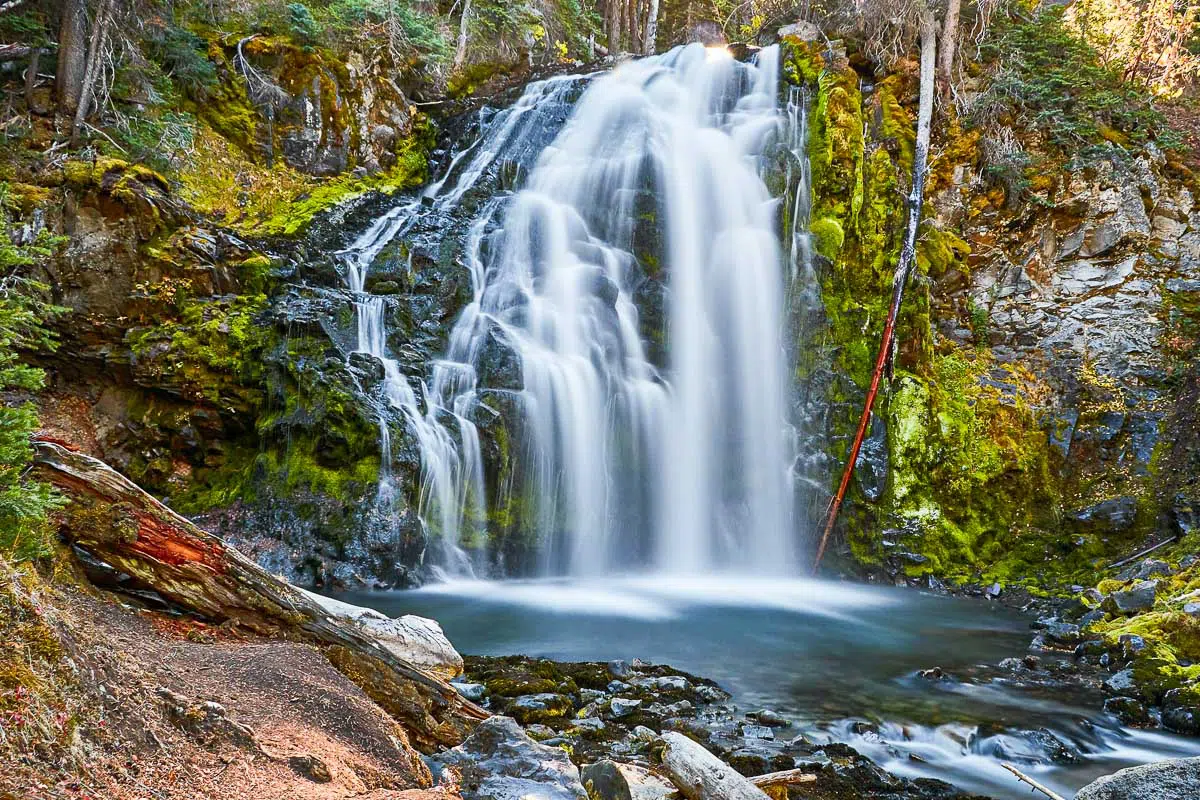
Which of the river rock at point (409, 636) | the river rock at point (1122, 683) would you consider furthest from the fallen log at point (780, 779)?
the river rock at point (1122, 683)

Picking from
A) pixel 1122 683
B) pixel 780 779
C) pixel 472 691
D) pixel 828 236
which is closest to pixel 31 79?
pixel 472 691

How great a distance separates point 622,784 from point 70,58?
13.4 metres

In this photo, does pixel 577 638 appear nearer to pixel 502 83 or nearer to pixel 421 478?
pixel 421 478

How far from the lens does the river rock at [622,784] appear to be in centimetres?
380

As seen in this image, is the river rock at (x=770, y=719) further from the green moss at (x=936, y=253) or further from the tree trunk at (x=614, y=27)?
the tree trunk at (x=614, y=27)

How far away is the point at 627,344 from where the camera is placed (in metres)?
13.3

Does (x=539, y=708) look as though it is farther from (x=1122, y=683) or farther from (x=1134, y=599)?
(x=1134, y=599)

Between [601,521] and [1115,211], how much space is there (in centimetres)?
1168

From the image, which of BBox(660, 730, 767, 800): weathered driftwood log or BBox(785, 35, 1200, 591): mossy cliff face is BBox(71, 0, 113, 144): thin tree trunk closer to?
BBox(785, 35, 1200, 591): mossy cliff face

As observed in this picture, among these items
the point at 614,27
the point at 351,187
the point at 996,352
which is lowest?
the point at 996,352

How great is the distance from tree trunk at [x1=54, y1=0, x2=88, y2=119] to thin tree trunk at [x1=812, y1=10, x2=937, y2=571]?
13540 millimetres

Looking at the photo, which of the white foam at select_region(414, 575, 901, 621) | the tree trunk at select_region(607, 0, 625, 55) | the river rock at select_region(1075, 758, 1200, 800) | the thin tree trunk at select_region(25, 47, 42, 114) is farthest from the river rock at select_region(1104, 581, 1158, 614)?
the tree trunk at select_region(607, 0, 625, 55)

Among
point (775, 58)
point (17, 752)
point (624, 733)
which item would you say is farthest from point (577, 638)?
point (775, 58)

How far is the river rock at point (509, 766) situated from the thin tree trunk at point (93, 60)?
456 inches
